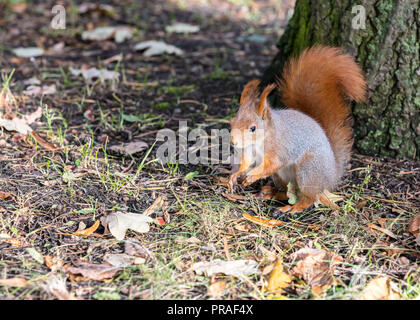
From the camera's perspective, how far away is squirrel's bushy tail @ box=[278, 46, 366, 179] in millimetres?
2057

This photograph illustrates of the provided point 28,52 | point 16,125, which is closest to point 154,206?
point 16,125

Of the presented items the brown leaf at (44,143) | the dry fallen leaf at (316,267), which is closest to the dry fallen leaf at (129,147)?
the brown leaf at (44,143)

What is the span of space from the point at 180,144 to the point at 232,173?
333 millimetres

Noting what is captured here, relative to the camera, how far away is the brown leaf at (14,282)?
1396mm

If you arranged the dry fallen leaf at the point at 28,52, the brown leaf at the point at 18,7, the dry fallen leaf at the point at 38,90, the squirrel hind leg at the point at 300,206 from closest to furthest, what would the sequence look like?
the squirrel hind leg at the point at 300,206, the dry fallen leaf at the point at 38,90, the dry fallen leaf at the point at 28,52, the brown leaf at the point at 18,7

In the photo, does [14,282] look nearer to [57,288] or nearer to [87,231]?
[57,288]

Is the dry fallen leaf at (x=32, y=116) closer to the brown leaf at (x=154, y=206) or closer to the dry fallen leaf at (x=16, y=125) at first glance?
the dry fallen leaf at (x=16, y=125)

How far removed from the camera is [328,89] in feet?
7.03

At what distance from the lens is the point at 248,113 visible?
74.2 inches

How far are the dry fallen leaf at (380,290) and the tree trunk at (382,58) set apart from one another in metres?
0.99

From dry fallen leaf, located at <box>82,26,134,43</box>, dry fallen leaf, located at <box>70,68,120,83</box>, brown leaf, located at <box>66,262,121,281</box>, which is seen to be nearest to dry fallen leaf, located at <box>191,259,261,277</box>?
brown leaf, located at <box>66,262,121,281</box>

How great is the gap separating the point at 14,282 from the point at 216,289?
59 cm

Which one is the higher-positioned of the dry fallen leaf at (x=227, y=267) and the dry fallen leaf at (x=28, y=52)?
the dry fallen leaf at (x=28, y=52)

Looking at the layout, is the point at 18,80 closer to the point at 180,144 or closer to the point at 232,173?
the point at 180,144
